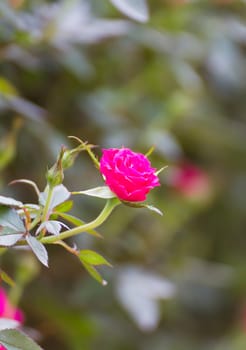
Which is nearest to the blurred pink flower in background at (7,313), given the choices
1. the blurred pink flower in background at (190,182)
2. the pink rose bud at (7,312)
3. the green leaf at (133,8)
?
the pink rose bud at (7,312)

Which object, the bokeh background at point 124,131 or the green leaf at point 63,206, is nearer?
the green leaf at point 63,206

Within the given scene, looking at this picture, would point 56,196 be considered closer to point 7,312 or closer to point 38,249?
point 38,249

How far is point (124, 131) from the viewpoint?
1052 millimetres

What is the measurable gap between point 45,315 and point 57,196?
0.52 metres

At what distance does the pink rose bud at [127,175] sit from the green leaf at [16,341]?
0.10 meters

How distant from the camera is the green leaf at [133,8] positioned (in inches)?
25.4

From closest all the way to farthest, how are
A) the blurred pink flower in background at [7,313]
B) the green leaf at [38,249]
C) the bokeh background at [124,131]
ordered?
the green leaf at [38,249], the blurred pink flower in background at [7,313], the bokeh background at [124,131]

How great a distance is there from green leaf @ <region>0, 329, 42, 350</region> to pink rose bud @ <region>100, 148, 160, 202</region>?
0.32ft

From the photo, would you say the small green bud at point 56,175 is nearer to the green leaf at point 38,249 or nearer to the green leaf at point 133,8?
the green leaf at point 38,249

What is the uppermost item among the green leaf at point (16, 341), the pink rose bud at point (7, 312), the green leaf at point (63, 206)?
the green leaf at point (63, 206)

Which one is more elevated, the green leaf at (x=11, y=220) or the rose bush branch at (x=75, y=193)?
the rose bush branch at (x=75, y=193)

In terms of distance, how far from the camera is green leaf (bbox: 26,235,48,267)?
45 centimetres

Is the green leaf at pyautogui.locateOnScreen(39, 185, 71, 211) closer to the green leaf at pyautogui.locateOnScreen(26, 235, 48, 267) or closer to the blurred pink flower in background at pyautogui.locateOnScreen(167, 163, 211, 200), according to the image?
the green leaf at pyautogui.locateOnScreen(26, 235, 48, 267)

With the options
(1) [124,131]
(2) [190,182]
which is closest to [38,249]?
(1) [124,131]
